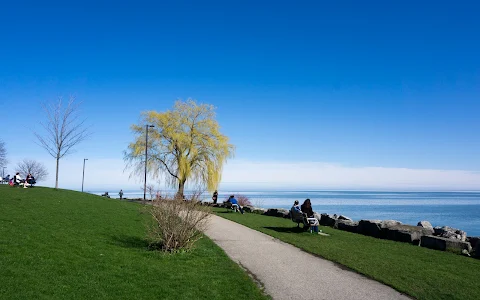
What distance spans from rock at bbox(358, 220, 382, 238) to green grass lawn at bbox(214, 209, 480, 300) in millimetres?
863

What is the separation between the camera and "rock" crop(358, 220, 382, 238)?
16.5 metres

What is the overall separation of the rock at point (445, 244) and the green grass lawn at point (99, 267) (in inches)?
307

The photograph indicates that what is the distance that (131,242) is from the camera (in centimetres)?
1189

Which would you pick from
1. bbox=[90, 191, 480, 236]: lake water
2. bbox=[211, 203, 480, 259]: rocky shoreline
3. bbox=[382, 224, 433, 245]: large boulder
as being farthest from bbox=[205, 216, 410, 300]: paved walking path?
bbox=[382, 224, 433, 245]: large boulder

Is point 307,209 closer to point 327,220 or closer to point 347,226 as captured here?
point 347,226

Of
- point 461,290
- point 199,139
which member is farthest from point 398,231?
point 199,139

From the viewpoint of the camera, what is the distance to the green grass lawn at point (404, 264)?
793cm

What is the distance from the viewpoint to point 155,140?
3784 centimetres

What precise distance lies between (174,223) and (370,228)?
10024 mm

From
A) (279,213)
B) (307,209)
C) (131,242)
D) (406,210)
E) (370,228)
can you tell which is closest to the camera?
(131,242)

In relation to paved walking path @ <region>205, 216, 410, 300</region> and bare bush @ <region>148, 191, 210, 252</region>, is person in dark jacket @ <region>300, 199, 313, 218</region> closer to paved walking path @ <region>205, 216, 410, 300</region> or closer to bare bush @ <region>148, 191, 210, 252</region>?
paved walking path @ <region>205, 216, 410, 300</region>

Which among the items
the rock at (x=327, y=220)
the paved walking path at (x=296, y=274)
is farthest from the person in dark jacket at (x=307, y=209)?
the paved walking path at (x=296, y=274)

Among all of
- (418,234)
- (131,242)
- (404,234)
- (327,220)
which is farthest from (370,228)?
(131,242)

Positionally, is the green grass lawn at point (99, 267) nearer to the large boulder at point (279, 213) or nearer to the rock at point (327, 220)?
the rock at point (327, 220)
